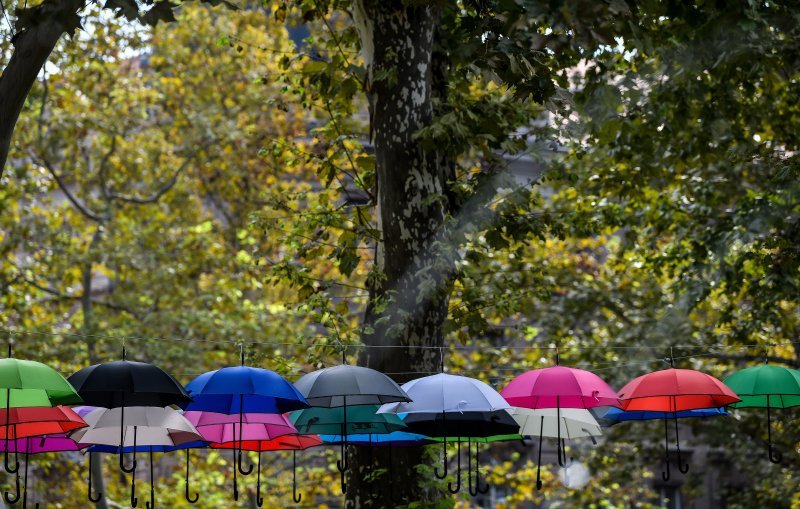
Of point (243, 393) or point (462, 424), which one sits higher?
point (243, 393)

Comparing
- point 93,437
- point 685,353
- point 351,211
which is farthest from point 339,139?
point 685,353

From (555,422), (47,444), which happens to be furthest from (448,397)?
(47,444)

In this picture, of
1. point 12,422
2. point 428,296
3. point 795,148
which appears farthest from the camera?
point 795,148

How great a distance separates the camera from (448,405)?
7.24 meters

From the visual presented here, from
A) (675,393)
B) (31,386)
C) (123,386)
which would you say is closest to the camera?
(31,386)

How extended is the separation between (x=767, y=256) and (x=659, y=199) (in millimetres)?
2401

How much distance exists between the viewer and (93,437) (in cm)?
761

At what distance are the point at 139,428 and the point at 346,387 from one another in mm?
1631

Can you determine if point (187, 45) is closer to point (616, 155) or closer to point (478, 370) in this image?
point (478, 370)

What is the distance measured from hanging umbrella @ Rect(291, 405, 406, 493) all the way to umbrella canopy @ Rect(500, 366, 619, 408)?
0.83m

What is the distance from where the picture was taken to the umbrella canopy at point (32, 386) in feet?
20.7

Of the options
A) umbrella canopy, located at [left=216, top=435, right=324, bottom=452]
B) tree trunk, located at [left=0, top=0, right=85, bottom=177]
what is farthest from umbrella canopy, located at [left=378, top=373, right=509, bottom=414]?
tree trunk, located at [left=0, top=0, right=85, bottom=177]

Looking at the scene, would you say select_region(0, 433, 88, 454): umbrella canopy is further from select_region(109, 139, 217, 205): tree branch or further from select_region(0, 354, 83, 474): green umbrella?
select_region(109, 139, 217, 205): tree branch

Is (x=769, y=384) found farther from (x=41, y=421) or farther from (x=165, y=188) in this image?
(x=165, y=188)
